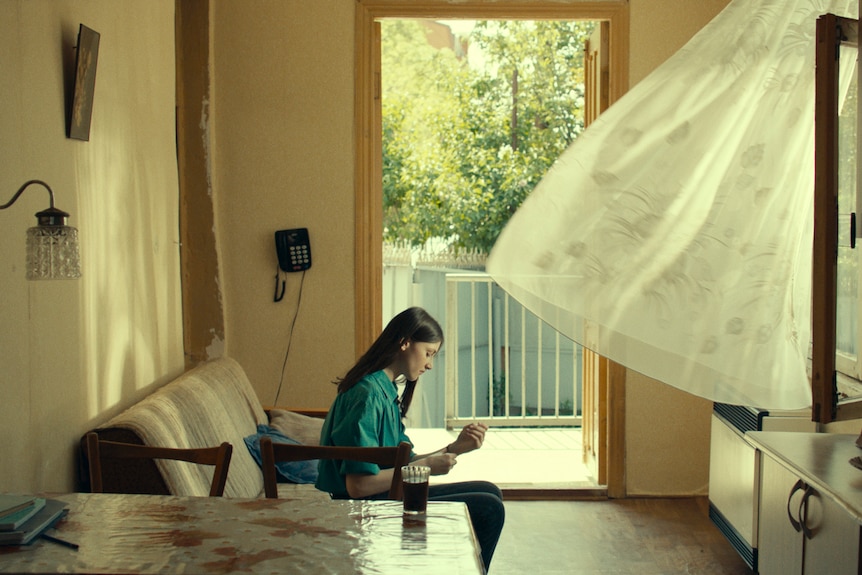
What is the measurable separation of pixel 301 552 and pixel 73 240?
82 cm

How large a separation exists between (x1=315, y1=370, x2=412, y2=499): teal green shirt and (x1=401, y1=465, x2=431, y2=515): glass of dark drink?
1.92ft

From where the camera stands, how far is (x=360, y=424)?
251 centimetres

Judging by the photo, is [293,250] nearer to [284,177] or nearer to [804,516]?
[284,177]

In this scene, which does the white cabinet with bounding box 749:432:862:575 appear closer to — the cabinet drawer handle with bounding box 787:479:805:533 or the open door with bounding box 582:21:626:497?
the cabinet drawer handle with bounding box 787:479:805:533

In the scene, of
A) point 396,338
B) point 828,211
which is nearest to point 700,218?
point 828,211

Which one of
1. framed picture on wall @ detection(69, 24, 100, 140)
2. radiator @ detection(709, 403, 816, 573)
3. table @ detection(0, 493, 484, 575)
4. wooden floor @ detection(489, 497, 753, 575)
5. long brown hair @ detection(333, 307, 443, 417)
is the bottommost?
wooden floor @ detection(489, 497, 753, 575)

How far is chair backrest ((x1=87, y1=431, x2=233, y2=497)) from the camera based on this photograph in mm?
2174

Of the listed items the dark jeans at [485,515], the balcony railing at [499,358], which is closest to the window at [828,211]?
the dark jeans at [485,515]

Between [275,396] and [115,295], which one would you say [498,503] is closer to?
[115,295]

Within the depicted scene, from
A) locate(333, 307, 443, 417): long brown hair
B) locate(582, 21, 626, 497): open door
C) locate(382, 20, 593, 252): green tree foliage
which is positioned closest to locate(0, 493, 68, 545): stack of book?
locate(333, 307, 443, 417): long brown hair

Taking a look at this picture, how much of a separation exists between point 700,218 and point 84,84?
1740mm

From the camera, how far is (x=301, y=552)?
1.69m

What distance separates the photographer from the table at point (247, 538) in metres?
1.61

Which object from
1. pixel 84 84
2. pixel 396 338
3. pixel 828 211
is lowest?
pixel 396 338
